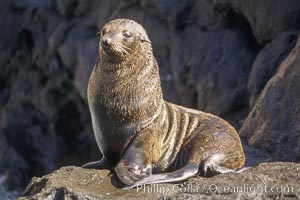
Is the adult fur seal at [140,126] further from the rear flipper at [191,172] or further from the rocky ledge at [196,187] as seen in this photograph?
the rocky ledge at [196,187]

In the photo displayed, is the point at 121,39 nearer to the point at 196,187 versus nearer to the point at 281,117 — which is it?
the point at 196,187

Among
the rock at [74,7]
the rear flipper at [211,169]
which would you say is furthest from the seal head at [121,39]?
the rock at [74,7]

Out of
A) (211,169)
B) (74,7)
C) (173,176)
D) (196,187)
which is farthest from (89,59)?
(196,187)

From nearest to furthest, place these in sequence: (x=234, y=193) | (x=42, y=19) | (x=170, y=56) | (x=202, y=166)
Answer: (x=234, y=193)
(x=202, y=166)
(x=170, y=56)
(x=42, y=19)

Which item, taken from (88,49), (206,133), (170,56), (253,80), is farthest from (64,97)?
(206,133)

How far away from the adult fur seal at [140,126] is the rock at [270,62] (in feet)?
10.7

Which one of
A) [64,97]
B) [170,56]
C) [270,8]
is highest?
[270,8]

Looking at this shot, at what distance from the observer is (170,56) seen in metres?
12.8

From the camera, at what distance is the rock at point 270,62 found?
10635 millimetres

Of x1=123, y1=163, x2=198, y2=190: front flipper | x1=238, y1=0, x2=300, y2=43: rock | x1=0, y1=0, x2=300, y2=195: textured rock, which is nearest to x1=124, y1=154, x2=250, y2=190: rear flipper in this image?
x1=123, y1=163, x2=198, y2=190: front flipper

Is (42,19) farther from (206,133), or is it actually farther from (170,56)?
(206,133)

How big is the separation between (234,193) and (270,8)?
17.1 feet

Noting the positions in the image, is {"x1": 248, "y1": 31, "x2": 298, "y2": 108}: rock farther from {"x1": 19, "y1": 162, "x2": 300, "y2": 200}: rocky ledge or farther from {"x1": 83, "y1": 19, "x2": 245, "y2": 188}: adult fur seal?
{"x1": 19, "y1": 162, "x2": 300, "y2": 200}: rocky ledge

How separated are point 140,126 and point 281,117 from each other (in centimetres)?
228
